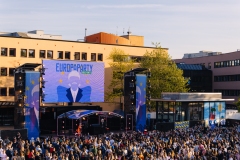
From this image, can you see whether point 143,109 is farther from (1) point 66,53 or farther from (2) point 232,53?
(2) point 232,53

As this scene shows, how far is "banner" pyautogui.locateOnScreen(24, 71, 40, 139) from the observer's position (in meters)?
44.2

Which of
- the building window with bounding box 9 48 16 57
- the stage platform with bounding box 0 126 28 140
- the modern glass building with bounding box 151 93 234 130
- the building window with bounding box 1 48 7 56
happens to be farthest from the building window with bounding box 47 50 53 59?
the stage platform with bounding box 0 126 28 140

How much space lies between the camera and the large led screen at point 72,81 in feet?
171

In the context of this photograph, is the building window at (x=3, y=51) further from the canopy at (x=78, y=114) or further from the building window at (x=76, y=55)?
the canopy at (x=78, y=114)

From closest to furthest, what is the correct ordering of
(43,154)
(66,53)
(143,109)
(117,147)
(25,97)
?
(43,154)
(117,147)
(25,97)
(143,109)
(66,53)

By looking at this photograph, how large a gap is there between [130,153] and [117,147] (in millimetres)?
Answer: 2057

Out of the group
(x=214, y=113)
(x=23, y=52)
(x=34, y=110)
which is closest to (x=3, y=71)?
(x=23, y=52)

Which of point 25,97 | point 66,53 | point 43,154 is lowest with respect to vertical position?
point 43,154

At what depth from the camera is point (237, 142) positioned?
114 feet

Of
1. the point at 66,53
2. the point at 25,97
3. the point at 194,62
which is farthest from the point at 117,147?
the point at 194,62

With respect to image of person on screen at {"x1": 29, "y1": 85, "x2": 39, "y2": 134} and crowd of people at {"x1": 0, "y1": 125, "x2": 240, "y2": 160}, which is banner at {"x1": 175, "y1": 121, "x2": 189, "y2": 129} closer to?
image of person on screen at {"x1": 29, "y1": 85, "x2": 39, "y2": 134}

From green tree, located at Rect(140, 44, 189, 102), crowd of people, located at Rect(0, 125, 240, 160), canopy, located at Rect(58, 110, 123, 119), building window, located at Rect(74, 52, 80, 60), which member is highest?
building window, located at Rect(74, 52, 80, 60)

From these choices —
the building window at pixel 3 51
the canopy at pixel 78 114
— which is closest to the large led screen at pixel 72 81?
the canopy at pixel 78 114

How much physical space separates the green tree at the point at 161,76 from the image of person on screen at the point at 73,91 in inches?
657
